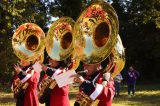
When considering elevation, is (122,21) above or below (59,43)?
above

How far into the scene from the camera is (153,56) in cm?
3862

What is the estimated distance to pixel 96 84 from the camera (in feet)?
19.8

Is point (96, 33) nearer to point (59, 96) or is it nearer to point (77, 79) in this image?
point (77, 79)

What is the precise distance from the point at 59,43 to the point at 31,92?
1.59 m

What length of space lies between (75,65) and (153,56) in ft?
102

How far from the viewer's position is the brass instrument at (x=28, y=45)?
980 centimetres

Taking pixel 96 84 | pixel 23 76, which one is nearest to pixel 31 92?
pixel 23 76

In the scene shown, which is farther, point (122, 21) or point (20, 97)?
point (122, 21)

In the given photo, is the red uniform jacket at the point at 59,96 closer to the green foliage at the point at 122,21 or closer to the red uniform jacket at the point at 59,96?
the red uniform jacket at the point at 59,96

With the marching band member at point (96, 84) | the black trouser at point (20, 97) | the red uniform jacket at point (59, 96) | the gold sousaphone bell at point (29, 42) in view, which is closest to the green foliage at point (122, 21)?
the gold sousaphone bell at point (29, 42)

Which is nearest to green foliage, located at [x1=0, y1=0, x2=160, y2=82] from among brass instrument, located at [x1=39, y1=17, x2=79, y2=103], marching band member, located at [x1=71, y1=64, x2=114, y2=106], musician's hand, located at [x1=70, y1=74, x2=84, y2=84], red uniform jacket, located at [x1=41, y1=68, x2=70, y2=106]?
brass instrument, located at [x1=39, y1=17, x2=79, y2=103]

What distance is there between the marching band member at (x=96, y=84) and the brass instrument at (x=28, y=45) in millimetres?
3562

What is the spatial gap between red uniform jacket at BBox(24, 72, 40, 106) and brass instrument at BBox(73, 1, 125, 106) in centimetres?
351

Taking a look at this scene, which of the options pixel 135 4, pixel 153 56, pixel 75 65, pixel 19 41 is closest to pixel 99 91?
pixel 75 65
